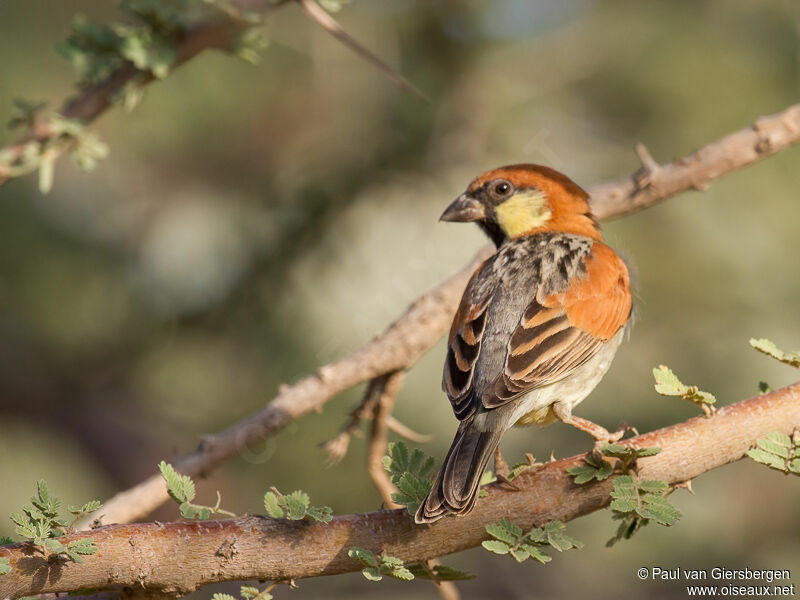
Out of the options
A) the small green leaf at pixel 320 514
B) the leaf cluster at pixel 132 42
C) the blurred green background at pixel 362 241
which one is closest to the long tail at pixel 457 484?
the small green leaf at pixel 320 514

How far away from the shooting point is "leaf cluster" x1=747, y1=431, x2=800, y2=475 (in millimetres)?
2541

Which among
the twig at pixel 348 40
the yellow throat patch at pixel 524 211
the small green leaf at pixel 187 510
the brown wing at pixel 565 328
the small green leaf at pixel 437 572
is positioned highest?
the twig at pixel 348 40

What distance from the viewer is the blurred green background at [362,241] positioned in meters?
5.25

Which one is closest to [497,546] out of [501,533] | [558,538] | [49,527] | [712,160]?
[501,533]

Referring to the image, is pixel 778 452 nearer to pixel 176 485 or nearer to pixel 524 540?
pixel 524 540

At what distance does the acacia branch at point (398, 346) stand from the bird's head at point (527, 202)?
0.87ft

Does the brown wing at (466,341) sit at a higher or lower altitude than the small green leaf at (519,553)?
higher

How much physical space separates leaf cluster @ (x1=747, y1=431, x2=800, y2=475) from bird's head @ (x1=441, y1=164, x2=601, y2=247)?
5.39ft

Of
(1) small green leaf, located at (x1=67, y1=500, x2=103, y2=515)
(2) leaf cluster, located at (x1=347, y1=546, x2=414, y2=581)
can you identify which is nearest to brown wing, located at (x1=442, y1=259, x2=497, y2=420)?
(2) leaf cluster, located at (x1=347, y1=546, x2=414, y2=581)

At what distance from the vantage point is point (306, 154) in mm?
6117

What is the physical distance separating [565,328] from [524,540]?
1.09 metres

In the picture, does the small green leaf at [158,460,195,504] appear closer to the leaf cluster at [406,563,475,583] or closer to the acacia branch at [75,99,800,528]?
the leaf cluster at [406,563,475,583]

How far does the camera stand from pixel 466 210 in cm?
410

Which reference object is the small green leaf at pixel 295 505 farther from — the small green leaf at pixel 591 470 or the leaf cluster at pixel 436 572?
the small green leaf at pixel 591 470
